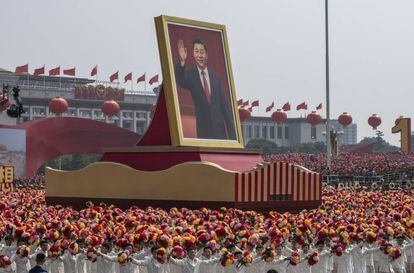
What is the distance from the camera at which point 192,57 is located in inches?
1555

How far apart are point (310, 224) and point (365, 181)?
3383 cm

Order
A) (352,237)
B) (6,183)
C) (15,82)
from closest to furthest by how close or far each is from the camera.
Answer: (352,237)
(6,183)
(15,82)

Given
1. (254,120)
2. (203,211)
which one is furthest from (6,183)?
(254,120)

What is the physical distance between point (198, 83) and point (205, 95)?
25.7 inches

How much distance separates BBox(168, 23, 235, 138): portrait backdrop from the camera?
126ft

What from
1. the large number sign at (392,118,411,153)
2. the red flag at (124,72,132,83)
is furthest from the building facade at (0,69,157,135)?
the large number sign at (392,118,411,153)

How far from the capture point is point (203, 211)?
26359 mm

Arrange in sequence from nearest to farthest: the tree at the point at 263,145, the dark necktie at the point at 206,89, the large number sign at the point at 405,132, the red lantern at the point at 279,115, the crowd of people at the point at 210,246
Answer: the crowd of people at the point at 210,246 < the dark necktie at the point at 206,89 < the large number sign at the point at 405,132 < the red lantern at the point at 279,115 < the tree at the point at 263,145

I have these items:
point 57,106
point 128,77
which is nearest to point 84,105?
point 128,77

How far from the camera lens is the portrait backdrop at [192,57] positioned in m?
38.3

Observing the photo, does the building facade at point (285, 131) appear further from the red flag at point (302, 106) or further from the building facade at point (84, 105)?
the red flag at point (302, 106)

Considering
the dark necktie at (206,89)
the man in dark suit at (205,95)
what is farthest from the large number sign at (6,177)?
the dark necktie at (206,89)

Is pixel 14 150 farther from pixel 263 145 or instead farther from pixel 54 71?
pixel 263 145

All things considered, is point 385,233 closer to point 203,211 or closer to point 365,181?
point 203,211
